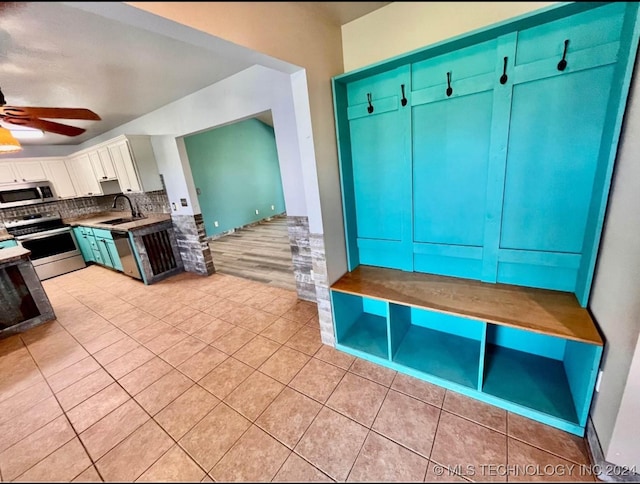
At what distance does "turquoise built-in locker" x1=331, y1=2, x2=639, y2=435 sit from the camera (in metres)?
1.24

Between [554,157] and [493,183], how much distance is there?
289mm

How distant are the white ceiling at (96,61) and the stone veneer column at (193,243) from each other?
1507 millimetres

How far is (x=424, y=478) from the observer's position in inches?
47.1

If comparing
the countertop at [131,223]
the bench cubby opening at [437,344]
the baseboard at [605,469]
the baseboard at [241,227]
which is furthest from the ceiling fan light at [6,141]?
the baseboard at [605,469]

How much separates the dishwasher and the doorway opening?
1152 millimetres

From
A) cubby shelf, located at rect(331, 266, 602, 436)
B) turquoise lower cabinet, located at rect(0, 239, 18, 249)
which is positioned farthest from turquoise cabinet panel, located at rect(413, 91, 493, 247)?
turquoise lower cabinet, located at rect(0, 239, 18, 249)

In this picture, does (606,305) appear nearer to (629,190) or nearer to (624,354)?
(624,354)

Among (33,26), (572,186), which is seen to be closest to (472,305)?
(572,186)

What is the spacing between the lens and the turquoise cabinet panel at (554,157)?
4.15ft

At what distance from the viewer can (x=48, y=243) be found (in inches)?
170

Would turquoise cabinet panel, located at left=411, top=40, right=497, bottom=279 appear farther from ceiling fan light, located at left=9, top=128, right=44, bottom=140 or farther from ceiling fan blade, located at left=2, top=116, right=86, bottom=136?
ceiling fan light, located at left=9, top=128, right=44, bottom=140

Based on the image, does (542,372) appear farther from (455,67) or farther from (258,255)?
(258,255)

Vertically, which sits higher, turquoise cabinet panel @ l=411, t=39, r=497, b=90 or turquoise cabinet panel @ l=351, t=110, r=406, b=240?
turquoise cabinet panel @ l=411, t=39, r=497, b=90

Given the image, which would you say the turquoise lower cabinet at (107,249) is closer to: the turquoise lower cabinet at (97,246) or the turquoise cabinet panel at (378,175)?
the turquoise lower cabinet at (97,246)
